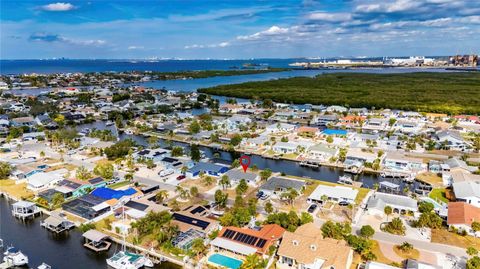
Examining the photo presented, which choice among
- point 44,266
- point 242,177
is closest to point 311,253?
point 242,177

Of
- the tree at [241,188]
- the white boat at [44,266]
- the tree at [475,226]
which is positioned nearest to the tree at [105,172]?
the tree at [241,188]

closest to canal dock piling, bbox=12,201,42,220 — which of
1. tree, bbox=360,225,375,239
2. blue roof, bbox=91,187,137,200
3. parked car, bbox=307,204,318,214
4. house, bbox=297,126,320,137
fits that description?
blue roof, bbox=91,187,137,200

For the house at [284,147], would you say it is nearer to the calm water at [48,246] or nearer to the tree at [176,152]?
the tree at [176,152]

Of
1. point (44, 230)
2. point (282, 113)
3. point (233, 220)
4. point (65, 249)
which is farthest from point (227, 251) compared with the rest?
point (282, 113)

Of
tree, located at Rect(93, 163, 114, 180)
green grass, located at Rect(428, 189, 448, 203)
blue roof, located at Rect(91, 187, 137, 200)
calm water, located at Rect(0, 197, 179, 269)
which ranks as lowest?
calm water, located at Rect(0, 197, 179, 269)

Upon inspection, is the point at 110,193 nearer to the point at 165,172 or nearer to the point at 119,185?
the point at 119,185

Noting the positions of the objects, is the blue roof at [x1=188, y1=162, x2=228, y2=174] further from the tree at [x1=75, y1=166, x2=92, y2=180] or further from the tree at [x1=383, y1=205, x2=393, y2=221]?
the tree at [x1=383, y1=205, x2=393, y2=221]

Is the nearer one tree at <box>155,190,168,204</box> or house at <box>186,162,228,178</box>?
tree at <box>155,190,168,204</box>
